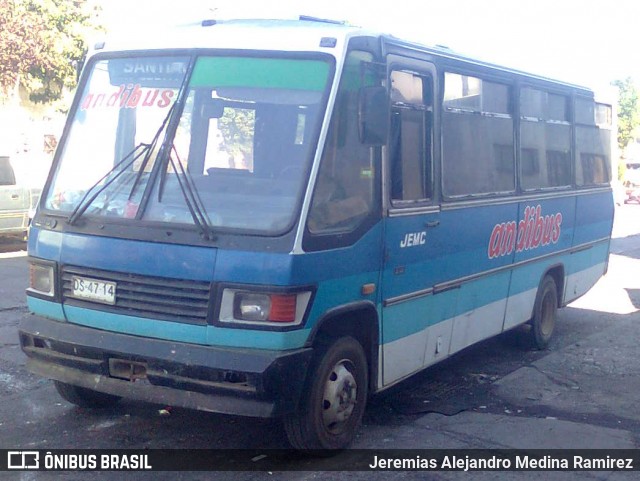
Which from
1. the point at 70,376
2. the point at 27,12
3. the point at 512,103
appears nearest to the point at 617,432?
the point at 512,103

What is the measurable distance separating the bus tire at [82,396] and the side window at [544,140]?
15.0 ft

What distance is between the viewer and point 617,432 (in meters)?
6.57

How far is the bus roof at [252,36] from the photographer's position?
5500 millimetres

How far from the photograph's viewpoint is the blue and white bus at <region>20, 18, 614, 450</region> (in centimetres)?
507

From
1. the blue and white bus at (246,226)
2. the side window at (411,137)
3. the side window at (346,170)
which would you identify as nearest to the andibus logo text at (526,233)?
the blue and white bus at (246,226)

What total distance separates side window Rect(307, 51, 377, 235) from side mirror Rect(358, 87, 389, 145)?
0.09 meters

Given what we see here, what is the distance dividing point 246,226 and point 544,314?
546cm

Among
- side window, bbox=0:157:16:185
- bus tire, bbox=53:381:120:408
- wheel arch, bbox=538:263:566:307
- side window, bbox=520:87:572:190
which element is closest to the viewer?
bus tire, bbox=53:381:120:408

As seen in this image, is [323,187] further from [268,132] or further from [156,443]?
[156,443]

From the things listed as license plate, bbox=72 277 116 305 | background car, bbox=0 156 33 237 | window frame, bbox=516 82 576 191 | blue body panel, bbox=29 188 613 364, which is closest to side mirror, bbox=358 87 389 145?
blue body panel, bbox=29 188 613 364

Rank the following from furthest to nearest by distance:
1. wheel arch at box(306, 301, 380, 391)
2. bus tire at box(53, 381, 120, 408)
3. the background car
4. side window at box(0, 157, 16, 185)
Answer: side window at box(0, 157, 16, 185), the background car, bus tire at box(53, 381, 120, 408), wheel arch at box(306, 301, 380, 391)

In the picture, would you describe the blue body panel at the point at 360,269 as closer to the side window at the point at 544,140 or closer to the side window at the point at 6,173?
the side window at the point at 544,140

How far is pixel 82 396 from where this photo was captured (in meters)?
6.36

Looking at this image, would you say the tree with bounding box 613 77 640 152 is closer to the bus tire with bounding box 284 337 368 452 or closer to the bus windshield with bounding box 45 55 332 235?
the bus tire with bounding box 284 337 368 452
